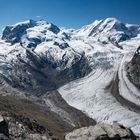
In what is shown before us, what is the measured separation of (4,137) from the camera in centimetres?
3544

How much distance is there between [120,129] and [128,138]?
1.43m

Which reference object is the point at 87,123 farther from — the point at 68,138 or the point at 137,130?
the point at 68,138

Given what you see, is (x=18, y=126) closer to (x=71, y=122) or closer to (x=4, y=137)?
(x=4, y=137)

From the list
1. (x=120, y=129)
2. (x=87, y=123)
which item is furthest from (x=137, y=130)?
(x=120, y=129)

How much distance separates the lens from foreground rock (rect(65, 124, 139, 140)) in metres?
41.9

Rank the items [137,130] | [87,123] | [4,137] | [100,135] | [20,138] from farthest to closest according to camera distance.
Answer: [87,123] < [137,130] < [100,135] < [20,138] < [4,137]

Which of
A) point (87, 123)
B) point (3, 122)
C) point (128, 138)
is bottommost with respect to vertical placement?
point (128, 138)

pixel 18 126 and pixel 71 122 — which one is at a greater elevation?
pixel 71 122

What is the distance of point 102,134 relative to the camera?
41.9 meters

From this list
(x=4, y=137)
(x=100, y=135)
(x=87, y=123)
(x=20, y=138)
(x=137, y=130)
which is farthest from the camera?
(x=87, y=123)

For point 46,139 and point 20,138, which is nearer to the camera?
point 20,138

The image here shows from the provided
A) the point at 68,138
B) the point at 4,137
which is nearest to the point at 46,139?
the point at 68,138

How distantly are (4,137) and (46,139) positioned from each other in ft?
29.1

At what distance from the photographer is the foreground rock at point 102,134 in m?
41.9
